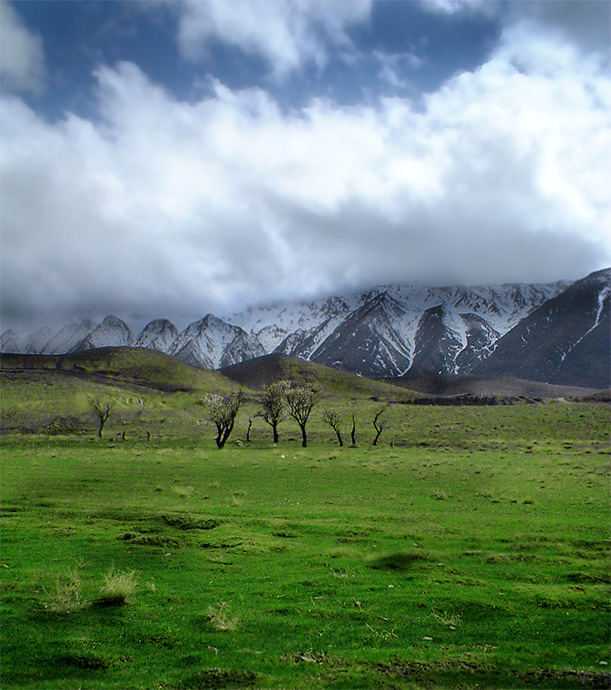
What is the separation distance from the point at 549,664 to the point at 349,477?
29461 mm

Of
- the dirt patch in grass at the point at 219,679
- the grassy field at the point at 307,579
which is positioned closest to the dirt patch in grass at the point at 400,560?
the grassy field at the point at 307,579

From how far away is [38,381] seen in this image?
16275 cm

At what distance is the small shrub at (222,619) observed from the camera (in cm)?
1185

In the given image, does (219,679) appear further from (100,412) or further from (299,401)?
(100,412)

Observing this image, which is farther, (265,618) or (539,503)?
(539,503)

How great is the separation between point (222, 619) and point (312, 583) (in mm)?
3884

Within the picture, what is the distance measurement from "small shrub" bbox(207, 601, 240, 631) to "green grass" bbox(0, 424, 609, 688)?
7cm

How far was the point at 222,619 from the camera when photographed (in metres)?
12.2

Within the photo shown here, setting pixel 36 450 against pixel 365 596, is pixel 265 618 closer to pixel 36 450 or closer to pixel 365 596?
pixel 365 596

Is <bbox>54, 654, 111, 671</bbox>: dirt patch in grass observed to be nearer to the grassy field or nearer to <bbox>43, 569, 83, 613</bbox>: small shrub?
the grassy field

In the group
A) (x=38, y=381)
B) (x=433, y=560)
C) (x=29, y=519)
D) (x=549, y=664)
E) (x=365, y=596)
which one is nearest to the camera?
(x=549, y=664)

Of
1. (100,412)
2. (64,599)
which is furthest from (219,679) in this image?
(100,412)

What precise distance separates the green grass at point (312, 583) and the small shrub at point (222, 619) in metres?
0.07

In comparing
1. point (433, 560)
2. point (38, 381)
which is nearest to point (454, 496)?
point (433, 560)
